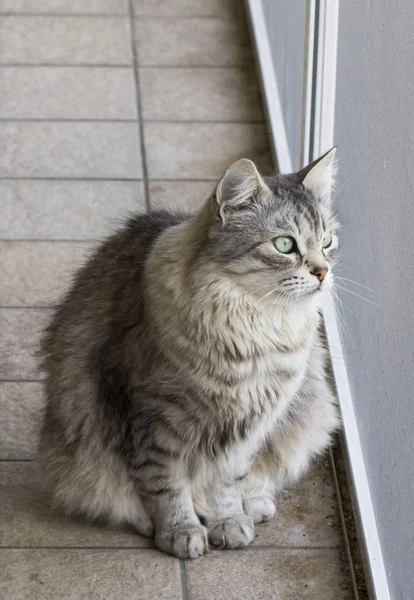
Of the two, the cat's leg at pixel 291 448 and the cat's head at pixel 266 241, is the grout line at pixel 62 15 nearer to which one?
the cat's leg at pixel 291 448

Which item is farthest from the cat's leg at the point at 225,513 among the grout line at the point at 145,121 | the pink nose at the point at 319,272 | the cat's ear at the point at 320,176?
the grout line at the point at 145,121

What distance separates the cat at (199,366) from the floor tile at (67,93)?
1.57 m

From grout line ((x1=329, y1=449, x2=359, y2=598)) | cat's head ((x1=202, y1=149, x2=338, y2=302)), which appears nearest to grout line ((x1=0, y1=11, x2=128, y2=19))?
grout line ((x1=329, y1=449, x2=359, y2=598))

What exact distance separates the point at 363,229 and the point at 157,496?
0.78m

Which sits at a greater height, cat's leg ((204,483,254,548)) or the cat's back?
the cat's back

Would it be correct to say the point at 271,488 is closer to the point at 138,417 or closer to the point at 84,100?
the point at 138,417

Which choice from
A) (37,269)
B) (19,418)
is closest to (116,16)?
(37,269)

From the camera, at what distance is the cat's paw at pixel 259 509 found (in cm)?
234

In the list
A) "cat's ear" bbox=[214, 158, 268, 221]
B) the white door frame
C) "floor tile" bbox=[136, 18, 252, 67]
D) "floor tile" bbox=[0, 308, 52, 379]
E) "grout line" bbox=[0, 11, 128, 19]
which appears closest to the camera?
"cat's ear" bbox=[214, 158, 268, 221]

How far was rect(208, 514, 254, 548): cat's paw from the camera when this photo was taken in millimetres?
2252

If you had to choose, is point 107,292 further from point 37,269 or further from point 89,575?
point 37,269

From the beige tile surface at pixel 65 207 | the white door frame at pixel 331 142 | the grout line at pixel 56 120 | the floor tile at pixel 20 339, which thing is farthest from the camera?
the grout line at pixel 56 120

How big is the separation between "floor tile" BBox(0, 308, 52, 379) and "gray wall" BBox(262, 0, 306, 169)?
3.09 ft

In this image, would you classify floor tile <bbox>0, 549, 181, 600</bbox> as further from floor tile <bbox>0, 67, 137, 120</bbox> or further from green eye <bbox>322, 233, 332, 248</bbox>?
floor tile <bbox>0, 67, 137, 120</bbox>
